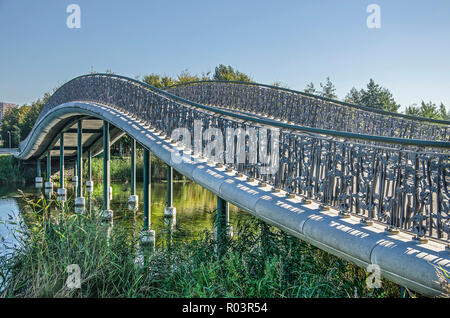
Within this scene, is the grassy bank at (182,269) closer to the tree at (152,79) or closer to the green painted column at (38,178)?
the green painted column at (38,178)

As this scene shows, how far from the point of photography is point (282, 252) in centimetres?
613

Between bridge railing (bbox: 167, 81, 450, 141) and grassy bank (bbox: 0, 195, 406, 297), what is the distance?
700 cm

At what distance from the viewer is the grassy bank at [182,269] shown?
5.13 meters

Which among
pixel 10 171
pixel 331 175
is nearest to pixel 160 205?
pixel 331 175

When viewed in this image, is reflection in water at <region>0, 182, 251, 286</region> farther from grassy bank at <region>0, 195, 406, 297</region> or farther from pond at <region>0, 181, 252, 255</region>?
grassy bank at <region>0, 195, 406, 297</region>

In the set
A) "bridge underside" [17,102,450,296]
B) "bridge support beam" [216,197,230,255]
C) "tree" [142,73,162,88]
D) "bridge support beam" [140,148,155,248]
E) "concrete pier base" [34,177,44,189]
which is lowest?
"concrete pier base" [34,177,44,189]

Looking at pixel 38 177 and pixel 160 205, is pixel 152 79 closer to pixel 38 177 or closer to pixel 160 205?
pixel 38 177

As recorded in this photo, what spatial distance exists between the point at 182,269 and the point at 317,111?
406 inches

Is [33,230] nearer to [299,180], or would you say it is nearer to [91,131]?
[299,180]

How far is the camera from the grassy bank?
5.13 metres

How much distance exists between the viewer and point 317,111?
14.8 m

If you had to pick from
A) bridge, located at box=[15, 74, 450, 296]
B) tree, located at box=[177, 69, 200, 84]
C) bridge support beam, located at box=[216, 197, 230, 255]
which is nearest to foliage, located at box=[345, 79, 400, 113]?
tree, located at box=[177, 69, 200, 84]

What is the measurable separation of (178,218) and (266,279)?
40.6ft
